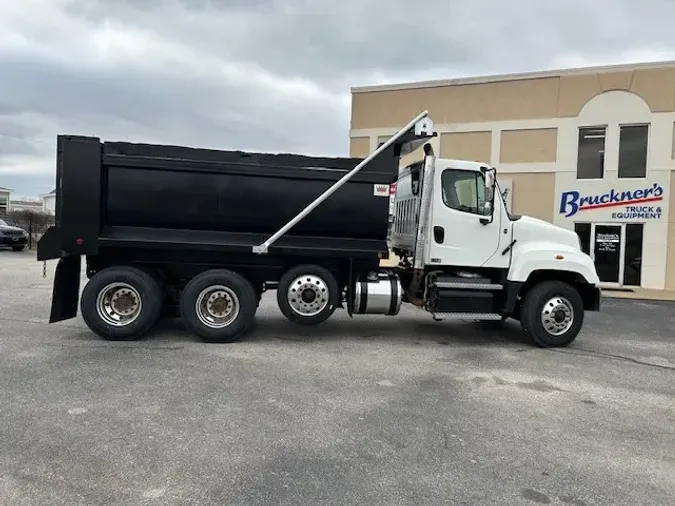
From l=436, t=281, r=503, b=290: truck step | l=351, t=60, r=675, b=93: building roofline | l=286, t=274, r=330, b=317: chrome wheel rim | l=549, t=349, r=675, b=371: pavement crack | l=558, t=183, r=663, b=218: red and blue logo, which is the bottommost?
l=549, t=349, r=675, b=371: pavement crack

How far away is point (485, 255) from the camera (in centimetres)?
833

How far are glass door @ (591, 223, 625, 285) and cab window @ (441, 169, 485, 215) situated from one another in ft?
38.0

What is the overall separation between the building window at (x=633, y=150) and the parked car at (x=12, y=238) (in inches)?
986

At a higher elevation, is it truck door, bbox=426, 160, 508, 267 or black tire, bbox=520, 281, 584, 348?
truck door, bbox=426, 160, 508, 267

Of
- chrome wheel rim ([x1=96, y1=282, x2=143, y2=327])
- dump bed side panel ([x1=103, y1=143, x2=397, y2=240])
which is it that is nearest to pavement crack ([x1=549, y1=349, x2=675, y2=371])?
dump bed side panel ([x1=103, y1=143, x2=397, y2=240])

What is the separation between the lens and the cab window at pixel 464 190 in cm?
822

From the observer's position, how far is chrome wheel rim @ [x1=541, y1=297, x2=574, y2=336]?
8.22 meters

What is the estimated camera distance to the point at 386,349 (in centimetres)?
786

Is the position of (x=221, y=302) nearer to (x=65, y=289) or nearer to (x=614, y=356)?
(x=65, y=289)

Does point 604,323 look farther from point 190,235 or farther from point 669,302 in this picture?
point 190,235

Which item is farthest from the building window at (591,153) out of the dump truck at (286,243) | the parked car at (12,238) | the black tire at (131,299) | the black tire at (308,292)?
the parked car at (12,238)

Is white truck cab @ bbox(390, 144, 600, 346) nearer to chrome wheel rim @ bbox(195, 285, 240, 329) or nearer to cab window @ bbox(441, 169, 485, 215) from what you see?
cab window @ bbox(441, 169, 485, 215)

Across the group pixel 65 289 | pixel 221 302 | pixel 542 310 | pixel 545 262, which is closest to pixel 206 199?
pixel 221 302

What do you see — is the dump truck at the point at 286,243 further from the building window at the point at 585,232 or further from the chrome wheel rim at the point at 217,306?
the building window at the point at 585,232
